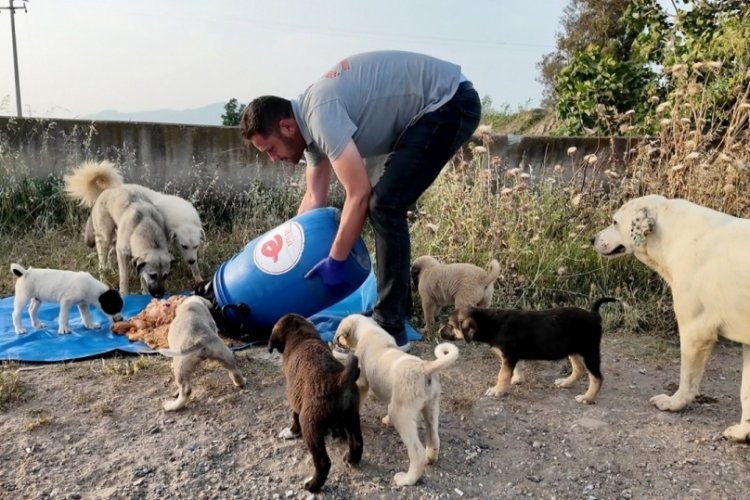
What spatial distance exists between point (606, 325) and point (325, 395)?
10.4 ft

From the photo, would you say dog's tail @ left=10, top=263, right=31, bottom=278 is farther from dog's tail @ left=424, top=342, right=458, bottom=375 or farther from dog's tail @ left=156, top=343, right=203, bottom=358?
dog's tail @ left=424, top=342, right=458, bottom=375

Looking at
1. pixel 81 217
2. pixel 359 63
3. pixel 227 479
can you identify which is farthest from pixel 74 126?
pixel 227 479

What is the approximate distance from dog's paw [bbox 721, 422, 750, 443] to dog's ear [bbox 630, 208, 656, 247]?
115cm

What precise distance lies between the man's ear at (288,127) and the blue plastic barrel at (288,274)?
749 millimetres

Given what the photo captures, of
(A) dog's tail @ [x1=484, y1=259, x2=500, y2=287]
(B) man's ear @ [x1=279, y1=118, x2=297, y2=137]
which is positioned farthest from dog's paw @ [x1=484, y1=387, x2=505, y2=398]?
(B) man's ear @ [x1=279, y1=118, x2=297, y2=137]

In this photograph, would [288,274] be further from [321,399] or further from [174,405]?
[321,399]

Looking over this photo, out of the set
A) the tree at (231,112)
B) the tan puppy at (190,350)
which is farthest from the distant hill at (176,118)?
the tan puppy at (190,350)

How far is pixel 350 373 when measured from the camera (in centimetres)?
267

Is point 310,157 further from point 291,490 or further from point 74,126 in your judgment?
point 74,126

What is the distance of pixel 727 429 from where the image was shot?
3348 millimetres

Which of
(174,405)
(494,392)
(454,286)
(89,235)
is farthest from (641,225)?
(89,235)

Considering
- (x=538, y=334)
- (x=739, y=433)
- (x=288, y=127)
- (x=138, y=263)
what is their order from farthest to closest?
(x=138, y=263) < (x=288, y=127) < (x=538, y=334) < (x=739, y=433)

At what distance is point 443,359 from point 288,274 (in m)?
1.90

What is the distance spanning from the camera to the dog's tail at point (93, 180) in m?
6.25
